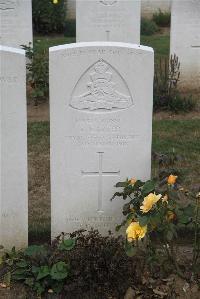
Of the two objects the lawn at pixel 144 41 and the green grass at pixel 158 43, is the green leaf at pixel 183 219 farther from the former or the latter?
the lawn at pixel 144 41

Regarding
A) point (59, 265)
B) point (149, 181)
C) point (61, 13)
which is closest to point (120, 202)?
point (149, 181)

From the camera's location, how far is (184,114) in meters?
8.27

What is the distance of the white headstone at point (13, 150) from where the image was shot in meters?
4.44

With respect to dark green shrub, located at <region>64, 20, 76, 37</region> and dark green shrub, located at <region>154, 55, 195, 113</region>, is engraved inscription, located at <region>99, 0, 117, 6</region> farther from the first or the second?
dark green shrub, located at <region>64, 20, 76, 37</region>

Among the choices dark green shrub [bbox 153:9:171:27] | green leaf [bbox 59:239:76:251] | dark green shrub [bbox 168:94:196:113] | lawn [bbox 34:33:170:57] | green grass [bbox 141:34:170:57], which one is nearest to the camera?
green leaf [bbox 59:239:76:251]

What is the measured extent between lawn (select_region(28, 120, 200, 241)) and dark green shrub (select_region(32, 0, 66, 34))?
6.97m

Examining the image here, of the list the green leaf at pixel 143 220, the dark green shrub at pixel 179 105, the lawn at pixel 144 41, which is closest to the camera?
the green leaf at pixel 143 220

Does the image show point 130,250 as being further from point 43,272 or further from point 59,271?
point 43,272

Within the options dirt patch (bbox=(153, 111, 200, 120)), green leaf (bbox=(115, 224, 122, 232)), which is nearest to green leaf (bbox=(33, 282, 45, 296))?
green leaf (bbox=(115, 224, 122, 232))

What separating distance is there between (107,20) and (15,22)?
132 cm

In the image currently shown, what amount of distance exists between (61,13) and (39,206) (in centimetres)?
956

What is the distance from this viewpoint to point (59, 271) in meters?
4.27

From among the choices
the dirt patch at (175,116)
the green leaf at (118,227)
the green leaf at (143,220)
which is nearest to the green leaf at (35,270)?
the green leaf at (118,227)

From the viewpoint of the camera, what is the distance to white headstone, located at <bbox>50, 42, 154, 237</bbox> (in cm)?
444
